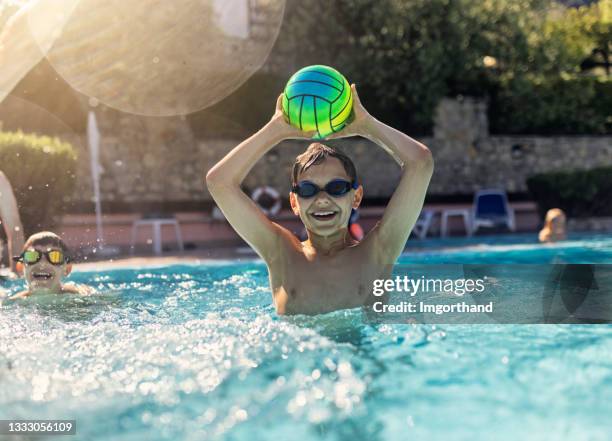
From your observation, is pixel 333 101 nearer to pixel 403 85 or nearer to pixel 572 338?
pixel 572 338

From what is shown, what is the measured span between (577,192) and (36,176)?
1124 cm

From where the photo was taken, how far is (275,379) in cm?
254

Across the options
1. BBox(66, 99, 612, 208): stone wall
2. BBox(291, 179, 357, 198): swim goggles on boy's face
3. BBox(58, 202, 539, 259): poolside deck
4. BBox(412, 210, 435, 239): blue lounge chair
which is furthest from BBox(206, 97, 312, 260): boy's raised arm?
BBox(66, 99, 612, 208): stone wall

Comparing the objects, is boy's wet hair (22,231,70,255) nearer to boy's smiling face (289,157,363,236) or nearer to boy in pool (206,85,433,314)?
boy in pool (206,85,433,314)

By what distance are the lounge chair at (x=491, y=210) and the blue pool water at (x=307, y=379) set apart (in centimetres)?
1041

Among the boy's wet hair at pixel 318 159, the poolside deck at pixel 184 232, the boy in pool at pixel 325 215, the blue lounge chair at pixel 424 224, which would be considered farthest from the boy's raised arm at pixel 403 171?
the blue lounge chair at pixel 424 224

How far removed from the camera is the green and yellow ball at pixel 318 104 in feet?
10.3

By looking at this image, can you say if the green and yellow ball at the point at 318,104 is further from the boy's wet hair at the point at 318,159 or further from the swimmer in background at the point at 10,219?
the swimmer in background at the point at 10,219

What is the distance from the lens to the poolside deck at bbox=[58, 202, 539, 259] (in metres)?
10.8

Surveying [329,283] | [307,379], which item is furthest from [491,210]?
[307,379]

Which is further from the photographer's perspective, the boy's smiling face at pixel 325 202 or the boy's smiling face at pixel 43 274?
the boy's smiling face at pixel 43 274

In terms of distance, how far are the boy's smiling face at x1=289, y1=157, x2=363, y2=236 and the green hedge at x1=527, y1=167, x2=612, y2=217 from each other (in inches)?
484

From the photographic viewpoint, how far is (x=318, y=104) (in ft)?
10.3

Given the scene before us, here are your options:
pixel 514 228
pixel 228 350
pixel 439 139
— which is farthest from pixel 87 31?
pixel 228 350
